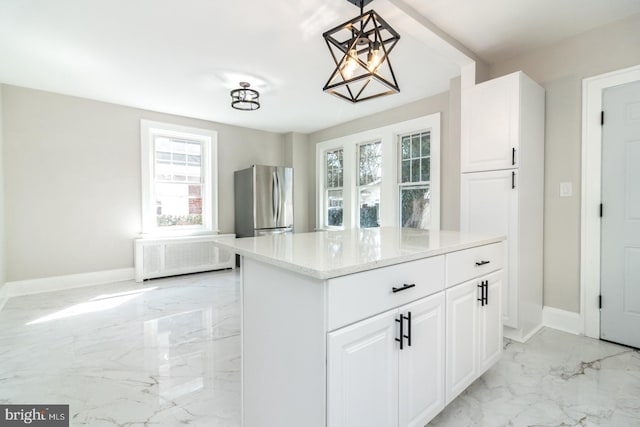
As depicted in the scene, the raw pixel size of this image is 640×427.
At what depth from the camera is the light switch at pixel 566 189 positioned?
2.59m

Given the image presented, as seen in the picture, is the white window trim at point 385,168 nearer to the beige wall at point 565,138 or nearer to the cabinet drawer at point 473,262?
the beige wall at point 565,138

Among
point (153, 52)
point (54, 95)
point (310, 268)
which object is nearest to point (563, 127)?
point (310, 268)

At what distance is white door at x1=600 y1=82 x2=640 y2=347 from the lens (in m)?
2.26

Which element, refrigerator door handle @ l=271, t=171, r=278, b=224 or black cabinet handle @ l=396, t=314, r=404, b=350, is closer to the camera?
black cabinet handle @ l=396, t=314, r=404, b=350

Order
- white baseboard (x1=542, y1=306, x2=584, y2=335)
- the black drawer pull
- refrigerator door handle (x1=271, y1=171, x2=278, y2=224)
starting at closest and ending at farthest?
the black drawer pull
white baseboard (x1=542, y1=306, x2=584, y2=335)
refrigerator door handle (x1=271, y1=171, x2=278, y2=224)

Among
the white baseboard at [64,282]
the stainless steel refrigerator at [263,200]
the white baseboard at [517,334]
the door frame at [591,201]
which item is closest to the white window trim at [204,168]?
the stainless steel refrigerator at [263,200]

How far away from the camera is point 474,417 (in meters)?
1.52

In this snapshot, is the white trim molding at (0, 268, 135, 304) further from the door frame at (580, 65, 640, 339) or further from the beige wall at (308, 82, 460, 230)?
the door frame at (580, 65, 640, 339)

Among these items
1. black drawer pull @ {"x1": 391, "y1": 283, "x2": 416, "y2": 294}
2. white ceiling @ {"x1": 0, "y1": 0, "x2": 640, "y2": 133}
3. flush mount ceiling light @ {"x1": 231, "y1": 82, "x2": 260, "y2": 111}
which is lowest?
black drawer pull @ {"x1": 391, "y1": 283, "x2": 416, "y2": 294}

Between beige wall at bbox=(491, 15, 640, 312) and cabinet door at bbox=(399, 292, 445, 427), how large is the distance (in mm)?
2016

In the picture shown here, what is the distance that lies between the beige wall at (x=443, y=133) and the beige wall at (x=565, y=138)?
74 cm

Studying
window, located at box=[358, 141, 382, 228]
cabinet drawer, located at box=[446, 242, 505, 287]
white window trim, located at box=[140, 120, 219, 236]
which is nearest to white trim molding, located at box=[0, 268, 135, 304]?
white window trim, located at box=[140, 120, 219, 236]

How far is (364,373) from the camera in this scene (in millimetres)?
1050

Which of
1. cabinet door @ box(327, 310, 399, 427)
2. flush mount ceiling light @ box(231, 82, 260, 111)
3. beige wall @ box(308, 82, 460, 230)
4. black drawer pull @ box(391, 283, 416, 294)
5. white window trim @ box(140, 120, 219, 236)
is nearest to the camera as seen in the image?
cabinet door @ box(327, 310, 399, 427)
